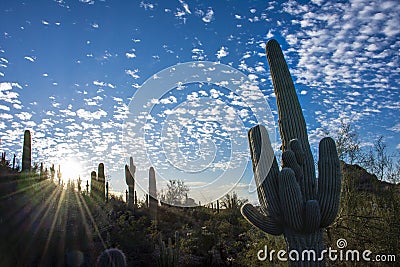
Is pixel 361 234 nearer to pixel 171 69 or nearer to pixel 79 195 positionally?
pixel 171 69

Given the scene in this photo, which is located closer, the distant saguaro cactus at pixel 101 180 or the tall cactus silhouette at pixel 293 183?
the tall cactus silhouette at pixel 293 183

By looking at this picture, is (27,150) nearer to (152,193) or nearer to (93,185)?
(93,185)

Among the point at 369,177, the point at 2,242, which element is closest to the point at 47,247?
the point at 2,242

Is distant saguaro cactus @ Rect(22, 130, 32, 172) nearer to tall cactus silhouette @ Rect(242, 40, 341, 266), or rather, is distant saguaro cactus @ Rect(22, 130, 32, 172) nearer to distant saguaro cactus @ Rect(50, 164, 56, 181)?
distant saguaro cactus @ Rect(50, 164, 56, 181)

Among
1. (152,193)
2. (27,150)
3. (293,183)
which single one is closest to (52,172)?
(27,150)

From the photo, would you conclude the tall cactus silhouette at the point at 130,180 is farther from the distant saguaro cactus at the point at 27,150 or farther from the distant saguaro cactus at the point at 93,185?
the distant saguaro cactus at the point at 27,150

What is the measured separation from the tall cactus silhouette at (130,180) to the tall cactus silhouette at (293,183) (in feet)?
46.0

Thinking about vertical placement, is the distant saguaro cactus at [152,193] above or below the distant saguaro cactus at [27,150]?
below

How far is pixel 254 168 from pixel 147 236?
30.1 ft

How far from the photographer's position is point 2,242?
9133mm

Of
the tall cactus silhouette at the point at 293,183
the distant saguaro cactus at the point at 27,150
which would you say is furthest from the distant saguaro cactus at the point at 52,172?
the tall cactus silhouette at the point at 293,183

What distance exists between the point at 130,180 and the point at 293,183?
1513 centimetres

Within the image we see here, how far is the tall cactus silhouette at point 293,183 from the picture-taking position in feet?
19.5

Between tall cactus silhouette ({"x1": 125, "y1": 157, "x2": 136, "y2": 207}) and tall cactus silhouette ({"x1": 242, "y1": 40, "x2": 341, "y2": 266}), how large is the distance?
14.0 m
